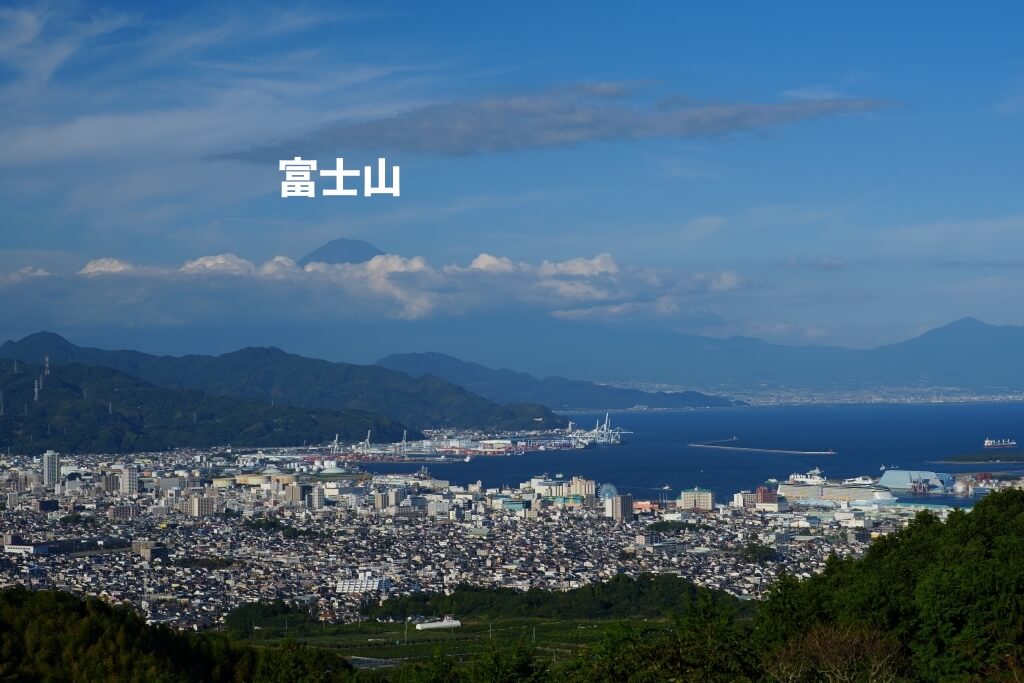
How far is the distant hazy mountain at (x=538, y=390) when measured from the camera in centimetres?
12138

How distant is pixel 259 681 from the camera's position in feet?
28.9

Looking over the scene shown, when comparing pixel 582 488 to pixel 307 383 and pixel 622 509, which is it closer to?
pixel 622 509

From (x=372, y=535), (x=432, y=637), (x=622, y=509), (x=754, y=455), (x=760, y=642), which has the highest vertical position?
(x=754, y=455)

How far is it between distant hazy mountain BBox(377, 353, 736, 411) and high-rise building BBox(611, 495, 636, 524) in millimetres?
83095

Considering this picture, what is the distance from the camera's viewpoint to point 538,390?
12650 cm

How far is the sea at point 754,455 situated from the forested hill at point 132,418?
10.9 meters

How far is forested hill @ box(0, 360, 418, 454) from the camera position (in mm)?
60844

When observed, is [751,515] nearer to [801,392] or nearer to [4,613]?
[4,613]

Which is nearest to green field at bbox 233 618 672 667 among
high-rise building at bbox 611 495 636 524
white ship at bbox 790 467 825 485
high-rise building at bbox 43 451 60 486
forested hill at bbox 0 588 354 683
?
forested hill at bbox 0 588 354 683

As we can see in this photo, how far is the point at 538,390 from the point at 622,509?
92.7 m

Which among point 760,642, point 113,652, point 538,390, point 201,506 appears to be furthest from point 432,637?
point 538,390

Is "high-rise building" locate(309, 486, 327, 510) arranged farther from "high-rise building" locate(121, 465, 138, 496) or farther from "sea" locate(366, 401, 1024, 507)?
"sea" locate(366, 401, 1024, 507)

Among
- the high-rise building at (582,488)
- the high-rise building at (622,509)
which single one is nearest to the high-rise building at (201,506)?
the high-rise building at (582,488)

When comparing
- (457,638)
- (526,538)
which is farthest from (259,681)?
(526,538)
